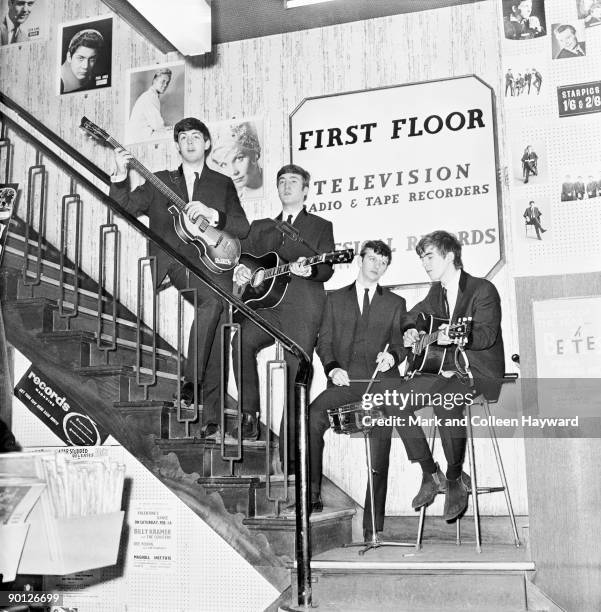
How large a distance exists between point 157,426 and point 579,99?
2.90 m

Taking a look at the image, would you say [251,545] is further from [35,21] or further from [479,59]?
[35,21]

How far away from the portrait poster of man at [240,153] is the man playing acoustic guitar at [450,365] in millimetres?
1169

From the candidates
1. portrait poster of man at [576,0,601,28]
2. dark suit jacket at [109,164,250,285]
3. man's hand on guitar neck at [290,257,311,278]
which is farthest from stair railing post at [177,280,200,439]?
portrait poster of man at [576,0,601,28]

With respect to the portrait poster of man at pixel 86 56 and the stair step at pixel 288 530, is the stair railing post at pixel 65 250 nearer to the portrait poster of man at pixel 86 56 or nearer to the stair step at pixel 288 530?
the portrait poster of man at pixel 86 56

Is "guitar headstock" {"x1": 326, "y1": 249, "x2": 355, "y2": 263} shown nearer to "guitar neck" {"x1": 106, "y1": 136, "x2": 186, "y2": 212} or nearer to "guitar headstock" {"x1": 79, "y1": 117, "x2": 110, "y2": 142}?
"guitar neck" {"x1": 106, "y1": 136, "x2": 186, "y2": 212}

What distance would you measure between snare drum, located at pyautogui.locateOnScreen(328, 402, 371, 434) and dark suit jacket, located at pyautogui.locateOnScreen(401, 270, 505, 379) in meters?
0.54

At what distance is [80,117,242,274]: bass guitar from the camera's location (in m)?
5.09

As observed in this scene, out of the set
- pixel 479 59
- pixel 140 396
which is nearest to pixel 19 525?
pixel 140 396

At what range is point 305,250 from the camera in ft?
16.3

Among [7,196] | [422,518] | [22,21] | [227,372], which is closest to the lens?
[422,518]

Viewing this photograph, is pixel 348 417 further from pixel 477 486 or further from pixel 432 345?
pixel 477 486

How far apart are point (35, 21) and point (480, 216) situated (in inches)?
133

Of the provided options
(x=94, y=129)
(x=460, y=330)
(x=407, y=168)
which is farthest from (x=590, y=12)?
(x=94, y=129)

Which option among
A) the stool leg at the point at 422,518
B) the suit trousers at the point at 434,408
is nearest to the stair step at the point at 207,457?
the suit trousers at the point at 434,408
